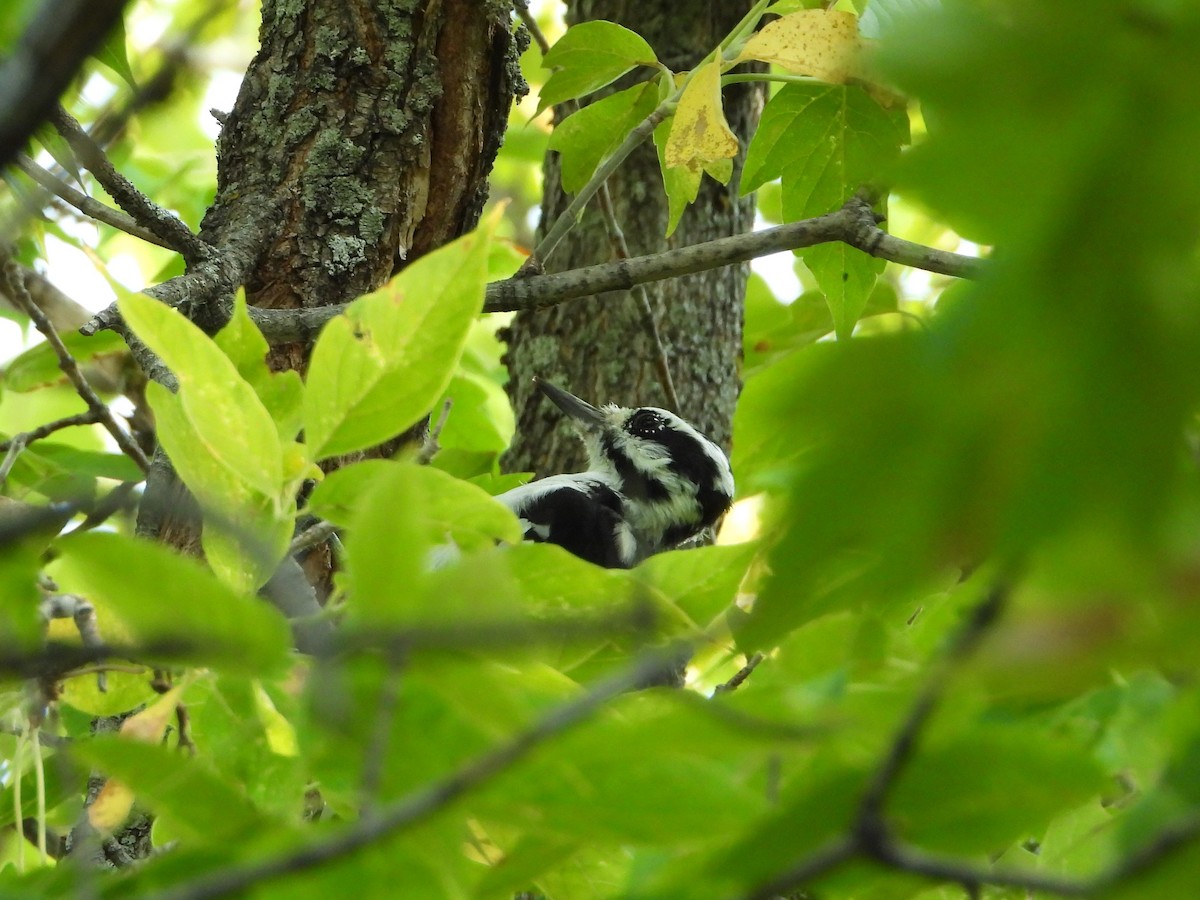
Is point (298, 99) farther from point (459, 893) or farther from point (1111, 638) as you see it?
point (1111, 638)

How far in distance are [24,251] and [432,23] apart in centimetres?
123

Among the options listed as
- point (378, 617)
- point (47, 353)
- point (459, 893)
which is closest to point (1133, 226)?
point (378, 617)

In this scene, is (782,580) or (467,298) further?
(467,298)

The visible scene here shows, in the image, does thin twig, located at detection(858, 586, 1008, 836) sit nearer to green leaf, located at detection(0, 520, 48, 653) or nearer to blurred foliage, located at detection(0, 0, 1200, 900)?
blurred foliage, located at detection(0, 0, 1200, 900)

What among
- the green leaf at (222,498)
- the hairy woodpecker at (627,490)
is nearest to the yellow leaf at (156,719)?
the green leaf at (222,498)

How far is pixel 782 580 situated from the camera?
51 centimetres

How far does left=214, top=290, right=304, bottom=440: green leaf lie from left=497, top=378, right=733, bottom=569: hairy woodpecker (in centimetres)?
162

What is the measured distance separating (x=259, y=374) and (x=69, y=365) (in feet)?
3.61

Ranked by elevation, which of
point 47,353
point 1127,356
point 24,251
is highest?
point 1127,356

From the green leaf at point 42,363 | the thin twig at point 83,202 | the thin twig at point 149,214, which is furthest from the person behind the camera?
the green leaf at point 42,363

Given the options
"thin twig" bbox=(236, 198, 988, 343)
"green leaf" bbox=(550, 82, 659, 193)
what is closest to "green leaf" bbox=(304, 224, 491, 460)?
"thin twig" bbox=(236, 198, 988, 343)

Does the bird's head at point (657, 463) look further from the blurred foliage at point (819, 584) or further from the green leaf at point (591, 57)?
the blurred foliage at point (819, 584)

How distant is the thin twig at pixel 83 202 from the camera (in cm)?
139

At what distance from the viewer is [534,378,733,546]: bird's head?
10.2 feet
